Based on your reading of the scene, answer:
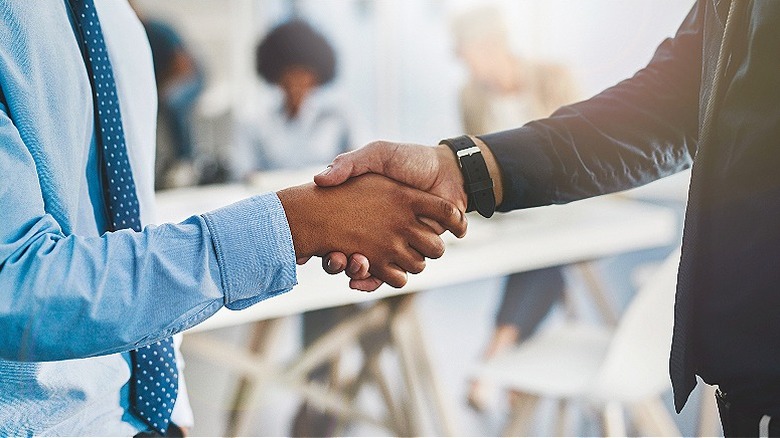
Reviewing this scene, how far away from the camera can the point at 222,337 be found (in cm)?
301

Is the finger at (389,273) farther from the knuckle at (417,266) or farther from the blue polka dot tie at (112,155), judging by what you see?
the blue polka dot tie at (112,155)

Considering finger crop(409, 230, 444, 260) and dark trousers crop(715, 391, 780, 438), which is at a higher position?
finger crop(409, 230, 444, 260)

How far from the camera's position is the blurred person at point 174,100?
3.34m

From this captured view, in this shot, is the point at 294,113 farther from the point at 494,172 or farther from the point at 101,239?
the point at 101,239

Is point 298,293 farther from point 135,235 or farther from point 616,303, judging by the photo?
point 616,303

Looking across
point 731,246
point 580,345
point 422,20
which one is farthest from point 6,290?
point 422,20

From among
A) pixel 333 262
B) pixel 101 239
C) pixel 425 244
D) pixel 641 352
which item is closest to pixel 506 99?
pixel 641 352

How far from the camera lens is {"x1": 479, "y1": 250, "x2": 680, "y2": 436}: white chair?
1832mm

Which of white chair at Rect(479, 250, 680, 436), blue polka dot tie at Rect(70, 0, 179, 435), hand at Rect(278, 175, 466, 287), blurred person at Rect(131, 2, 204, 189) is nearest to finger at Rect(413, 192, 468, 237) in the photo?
hand at Rect(278, 175, 466, 287)

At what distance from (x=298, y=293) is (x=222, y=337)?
3.66ft

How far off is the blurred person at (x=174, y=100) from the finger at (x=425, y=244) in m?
2.50

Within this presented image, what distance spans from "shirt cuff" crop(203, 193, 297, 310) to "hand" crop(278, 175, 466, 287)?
0.20 ft

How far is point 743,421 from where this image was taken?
826 mm

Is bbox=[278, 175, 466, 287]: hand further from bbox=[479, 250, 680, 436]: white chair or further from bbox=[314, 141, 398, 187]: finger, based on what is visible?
bbox=[479, 250, 680, 436]: white chair
